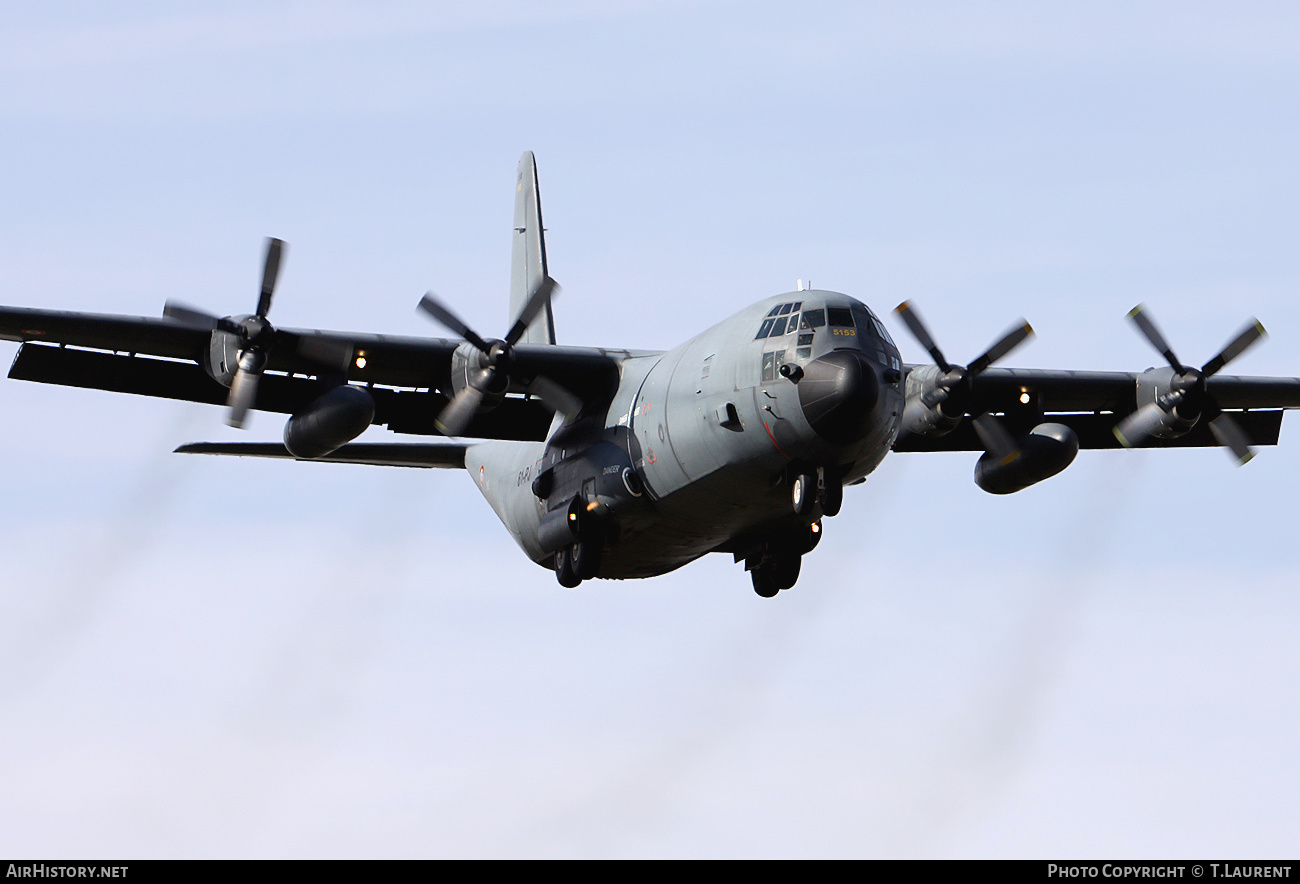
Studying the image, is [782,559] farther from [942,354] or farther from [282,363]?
[282,363]

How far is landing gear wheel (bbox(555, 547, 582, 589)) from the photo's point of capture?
24.9 meters

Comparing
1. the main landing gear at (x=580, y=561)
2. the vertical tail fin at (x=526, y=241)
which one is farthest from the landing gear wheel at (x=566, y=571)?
the vertical tail fin at (x=526, y=241)

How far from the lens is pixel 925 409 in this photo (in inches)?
971

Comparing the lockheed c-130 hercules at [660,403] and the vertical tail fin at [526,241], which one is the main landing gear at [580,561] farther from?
the vertical tail fin at [526,241]

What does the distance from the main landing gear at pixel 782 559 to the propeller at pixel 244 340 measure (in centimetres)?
796

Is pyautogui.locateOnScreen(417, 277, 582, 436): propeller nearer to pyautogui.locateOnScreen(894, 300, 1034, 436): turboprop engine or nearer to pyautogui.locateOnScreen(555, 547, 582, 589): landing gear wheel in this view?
pyautogui.locateOnScreen(555, 547, 582, 589): landing gear wheel

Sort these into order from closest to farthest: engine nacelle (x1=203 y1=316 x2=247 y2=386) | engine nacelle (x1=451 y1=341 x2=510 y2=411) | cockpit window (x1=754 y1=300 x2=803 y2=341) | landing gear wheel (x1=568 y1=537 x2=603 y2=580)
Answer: cockpit window (x1=754 y1=300 x2=803 y2=341) < engine nacelle (x1=203 y1=316 x2=247 y2=386) < engine nacelle (x1=451 y1=341 x2=510 y2=411) < landing gear wheel (x1=568 y1=537 x2=603 y2=580)

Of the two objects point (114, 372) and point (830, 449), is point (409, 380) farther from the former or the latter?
point (830, 449)

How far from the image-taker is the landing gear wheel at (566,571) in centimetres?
2492

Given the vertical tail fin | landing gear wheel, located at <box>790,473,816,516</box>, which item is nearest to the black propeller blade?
landing gear wheel, located at <box>790,473,816,516</box>

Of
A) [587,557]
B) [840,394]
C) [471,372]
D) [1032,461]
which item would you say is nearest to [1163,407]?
[1032,461]

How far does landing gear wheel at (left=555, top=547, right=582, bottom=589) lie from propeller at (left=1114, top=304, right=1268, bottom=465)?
898 cm

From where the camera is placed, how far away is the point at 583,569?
24.5 meters
